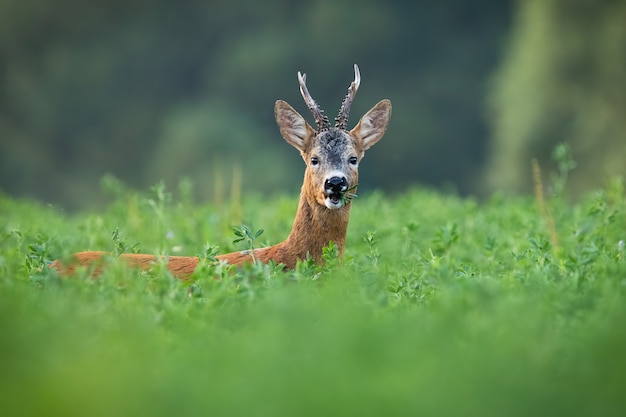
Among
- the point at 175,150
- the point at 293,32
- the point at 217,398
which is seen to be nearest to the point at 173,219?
the point at 217,398

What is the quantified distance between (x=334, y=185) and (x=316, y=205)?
18 centimetres

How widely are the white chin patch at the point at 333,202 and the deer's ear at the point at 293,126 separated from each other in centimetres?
77

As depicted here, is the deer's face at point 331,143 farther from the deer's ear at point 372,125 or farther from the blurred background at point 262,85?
the blurred background at point 262,85

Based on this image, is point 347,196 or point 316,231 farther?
point 347,196

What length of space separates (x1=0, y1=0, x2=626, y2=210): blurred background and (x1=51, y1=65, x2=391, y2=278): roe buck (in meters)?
21.4

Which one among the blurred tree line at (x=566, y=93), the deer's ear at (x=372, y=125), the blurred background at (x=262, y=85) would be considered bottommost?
the deer's ear at (x=372, y=125)

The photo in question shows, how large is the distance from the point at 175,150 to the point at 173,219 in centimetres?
2854

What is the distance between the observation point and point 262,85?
1630 inches

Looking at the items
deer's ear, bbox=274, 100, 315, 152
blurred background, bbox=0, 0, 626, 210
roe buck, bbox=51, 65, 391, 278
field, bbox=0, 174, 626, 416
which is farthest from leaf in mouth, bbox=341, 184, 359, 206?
blurred background, bbox=0, 0, 626, 210

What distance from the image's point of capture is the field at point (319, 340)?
419 centimetres

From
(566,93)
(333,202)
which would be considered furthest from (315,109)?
(566,93)

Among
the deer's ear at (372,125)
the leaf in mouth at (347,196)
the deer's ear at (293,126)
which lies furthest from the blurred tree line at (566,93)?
the leaf in mouth at (347,196)

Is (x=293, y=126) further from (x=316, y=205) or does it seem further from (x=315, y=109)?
(x=316, y=205)

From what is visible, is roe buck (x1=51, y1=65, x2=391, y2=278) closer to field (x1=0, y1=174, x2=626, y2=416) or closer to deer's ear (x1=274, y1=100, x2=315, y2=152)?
deer's ear (x1=274, y1=100, x2=315, y2=152)
